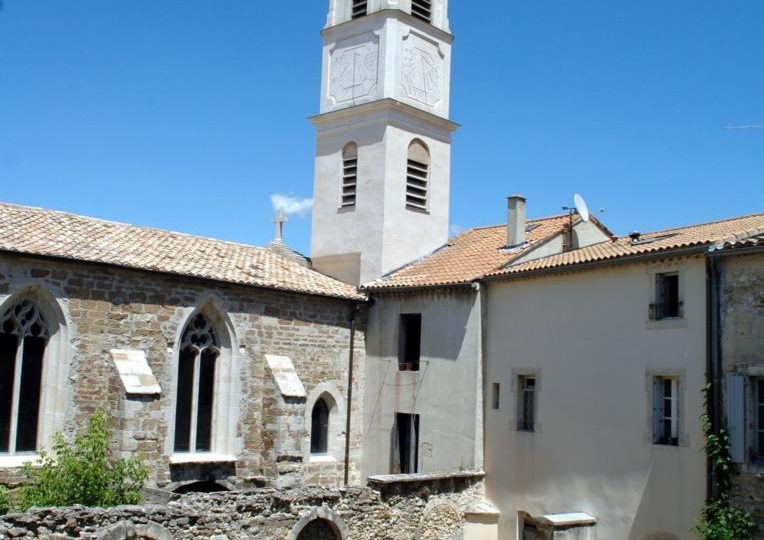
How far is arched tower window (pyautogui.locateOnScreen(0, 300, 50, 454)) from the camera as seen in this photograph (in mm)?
17422

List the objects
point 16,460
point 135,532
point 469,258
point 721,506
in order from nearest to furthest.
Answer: point 135,532, point 721,506, point 16,460, point 469,258

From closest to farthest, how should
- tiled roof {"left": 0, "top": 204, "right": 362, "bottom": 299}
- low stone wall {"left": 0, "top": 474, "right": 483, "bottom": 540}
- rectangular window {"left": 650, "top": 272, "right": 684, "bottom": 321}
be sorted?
low stone wall {"left": 0, "top": 474, "right": 483, "bottom": 540}
rectangular window {"left": 650, "top": 272, "right": 684, "bottom": 321}
tiled roof {"left": 0, "top": 204, "right": 362, "bottom": 299}

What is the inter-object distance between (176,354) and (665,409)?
10.3 metres

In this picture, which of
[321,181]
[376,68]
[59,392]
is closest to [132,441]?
[59,392]

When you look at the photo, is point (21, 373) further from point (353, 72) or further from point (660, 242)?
point (660, 242)

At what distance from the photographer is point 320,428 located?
22609mm

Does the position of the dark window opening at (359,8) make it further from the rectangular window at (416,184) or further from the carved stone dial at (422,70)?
the rectangular window at (416,184)

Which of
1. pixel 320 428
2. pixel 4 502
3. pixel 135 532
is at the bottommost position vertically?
pixel 135 532

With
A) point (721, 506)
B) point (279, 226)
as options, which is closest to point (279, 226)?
point (279, 226)

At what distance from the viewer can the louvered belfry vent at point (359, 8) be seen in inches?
1012

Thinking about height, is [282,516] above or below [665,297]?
below

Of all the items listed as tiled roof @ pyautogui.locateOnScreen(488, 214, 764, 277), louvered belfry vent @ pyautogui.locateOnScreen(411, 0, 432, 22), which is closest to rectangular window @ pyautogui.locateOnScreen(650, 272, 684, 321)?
tiled roof @ pyautogui.locateOnScreen(488, 214, 764, 277)

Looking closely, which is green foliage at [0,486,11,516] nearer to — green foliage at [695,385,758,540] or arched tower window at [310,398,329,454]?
arched tower window at [310,398,329,454]

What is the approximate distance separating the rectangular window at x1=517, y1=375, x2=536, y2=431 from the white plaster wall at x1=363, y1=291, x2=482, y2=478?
107cm
